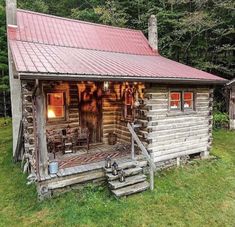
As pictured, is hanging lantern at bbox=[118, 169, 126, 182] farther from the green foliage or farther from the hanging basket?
the green foliage

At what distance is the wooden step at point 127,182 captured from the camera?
6.28 metres

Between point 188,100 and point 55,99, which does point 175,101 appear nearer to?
point 188,100

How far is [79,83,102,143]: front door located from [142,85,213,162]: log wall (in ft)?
7.74

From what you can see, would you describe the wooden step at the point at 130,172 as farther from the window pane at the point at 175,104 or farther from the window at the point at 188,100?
the window at the point at 188,100

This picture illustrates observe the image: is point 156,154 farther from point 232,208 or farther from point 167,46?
point 167,46

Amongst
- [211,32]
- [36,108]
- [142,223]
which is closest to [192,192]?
[142,223]

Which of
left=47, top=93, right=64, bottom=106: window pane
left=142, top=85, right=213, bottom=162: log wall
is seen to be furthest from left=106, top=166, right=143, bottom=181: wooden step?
left=47, top=93, right=64, bottom=106: window pane

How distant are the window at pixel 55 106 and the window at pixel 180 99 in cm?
400

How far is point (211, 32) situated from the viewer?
57.0 ft

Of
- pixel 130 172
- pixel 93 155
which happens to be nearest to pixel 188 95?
pixel 130 172

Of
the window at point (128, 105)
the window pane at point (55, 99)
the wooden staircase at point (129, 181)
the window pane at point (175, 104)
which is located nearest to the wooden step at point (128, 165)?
the wooden staircase at point (129, 181)

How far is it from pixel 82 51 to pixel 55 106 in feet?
7.82

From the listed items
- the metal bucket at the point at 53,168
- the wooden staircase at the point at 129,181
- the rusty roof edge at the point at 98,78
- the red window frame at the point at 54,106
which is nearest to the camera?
the rusty roof edge at the point at 98,78

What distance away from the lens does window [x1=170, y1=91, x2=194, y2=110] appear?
8.44 meters
